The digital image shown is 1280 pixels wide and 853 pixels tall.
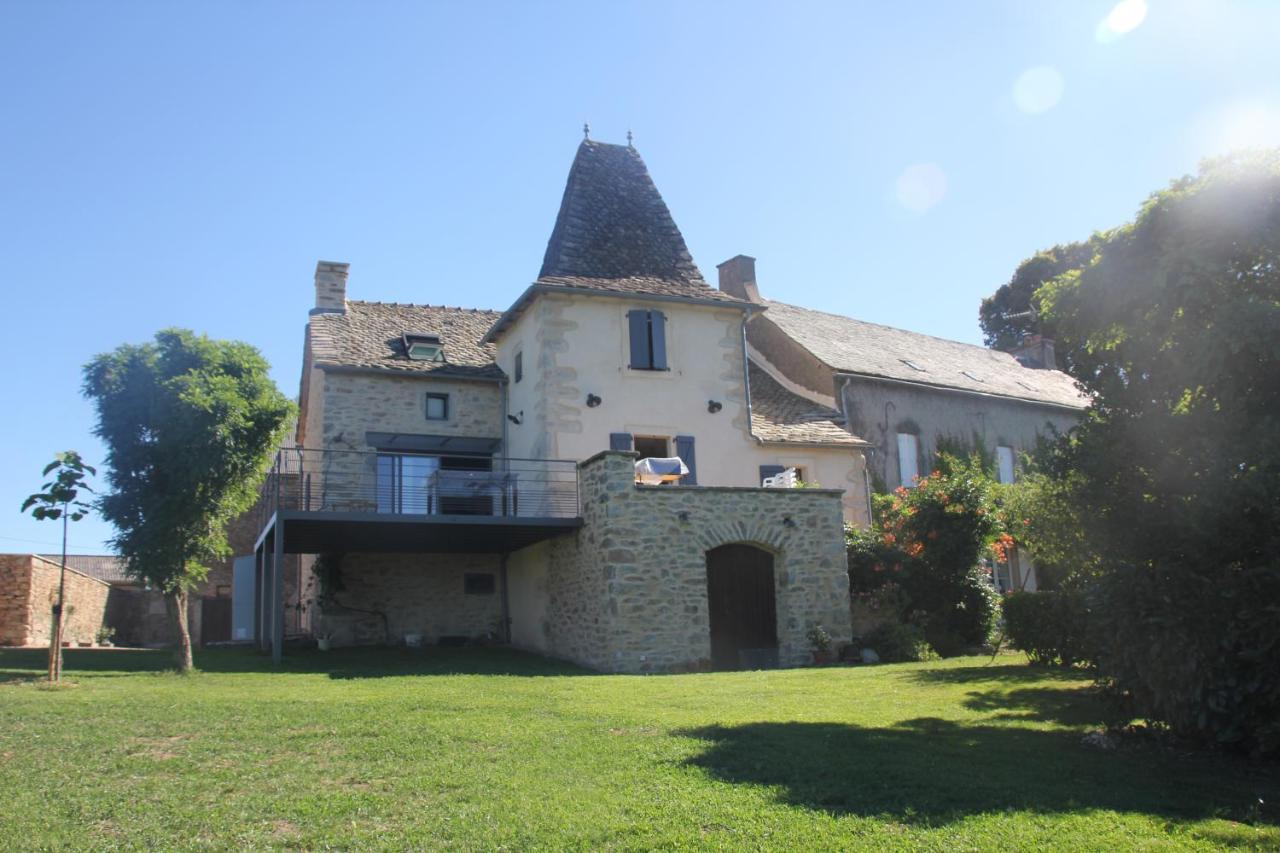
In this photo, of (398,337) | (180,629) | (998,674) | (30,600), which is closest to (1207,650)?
(998,674)

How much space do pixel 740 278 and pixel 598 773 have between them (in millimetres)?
19460

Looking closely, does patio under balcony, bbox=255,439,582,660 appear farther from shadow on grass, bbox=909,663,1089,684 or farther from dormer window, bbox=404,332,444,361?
shadow on grass, bbox=909,663,1089,684

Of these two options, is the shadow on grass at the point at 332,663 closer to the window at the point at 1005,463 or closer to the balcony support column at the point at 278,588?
the balcony support column at the point at 278,588

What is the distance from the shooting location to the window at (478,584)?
65.8ft

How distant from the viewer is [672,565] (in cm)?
1498

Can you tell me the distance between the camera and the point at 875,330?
2991cm

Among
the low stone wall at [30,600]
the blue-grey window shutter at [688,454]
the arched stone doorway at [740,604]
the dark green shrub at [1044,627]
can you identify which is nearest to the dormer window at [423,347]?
the blue-grey window shutter at [688,454]

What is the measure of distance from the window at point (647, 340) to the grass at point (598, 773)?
8.92 metres

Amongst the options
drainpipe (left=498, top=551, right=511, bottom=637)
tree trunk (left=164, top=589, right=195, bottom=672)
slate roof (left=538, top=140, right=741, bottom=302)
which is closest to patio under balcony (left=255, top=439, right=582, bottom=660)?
drainpipe (left=498, top=551, right=511, bottom=637)

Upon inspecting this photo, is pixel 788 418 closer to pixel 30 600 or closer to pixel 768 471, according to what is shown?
pixel 768 471

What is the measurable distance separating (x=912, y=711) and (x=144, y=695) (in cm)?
798

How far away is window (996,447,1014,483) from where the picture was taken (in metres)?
27.2

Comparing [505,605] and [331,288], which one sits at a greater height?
[331,288]

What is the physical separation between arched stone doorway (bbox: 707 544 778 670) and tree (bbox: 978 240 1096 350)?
2648cm
